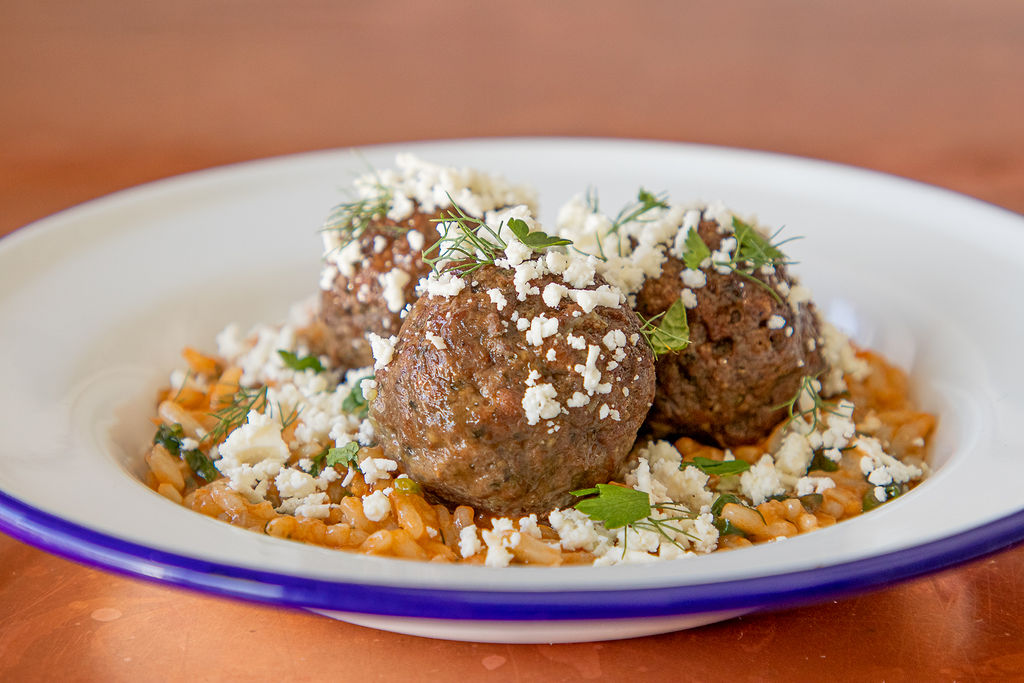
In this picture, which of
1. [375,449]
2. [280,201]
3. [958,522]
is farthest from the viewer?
[280,201]

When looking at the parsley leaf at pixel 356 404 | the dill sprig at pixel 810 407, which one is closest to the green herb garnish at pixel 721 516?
the dill sprig at pixel 810 407

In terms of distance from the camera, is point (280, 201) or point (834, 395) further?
point (280, 201)

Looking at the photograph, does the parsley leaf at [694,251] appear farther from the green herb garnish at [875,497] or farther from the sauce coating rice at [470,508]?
the green herb garnish at [875,497]

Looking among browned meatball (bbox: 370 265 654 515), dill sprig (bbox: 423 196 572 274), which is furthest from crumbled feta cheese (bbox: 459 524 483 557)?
dill sprig (bbox: 423 196 572 274)

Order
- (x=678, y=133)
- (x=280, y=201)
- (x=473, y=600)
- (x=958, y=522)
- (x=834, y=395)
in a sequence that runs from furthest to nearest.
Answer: (x=678, y=133), (x=280, y=201), (x=834, y=395), (x=958, y=522), (x=473, y=600)

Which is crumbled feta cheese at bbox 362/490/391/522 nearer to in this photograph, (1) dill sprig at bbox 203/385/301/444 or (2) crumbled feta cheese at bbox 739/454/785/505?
(1) dill sprig at bbox 203/385/301/444

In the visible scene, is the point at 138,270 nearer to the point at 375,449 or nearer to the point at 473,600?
the point at 375,449

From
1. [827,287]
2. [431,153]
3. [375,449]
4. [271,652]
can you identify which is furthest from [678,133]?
[271,652]
